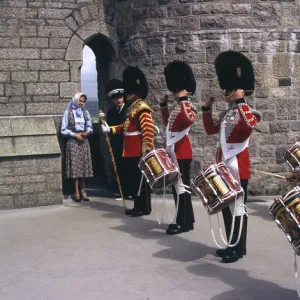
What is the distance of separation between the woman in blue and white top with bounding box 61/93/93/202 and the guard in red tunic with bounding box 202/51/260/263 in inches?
133

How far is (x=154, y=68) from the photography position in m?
8.23

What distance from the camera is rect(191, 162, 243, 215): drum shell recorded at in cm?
428

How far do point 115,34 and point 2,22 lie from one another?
70.0 inches

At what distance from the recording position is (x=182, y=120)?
5.67 metres

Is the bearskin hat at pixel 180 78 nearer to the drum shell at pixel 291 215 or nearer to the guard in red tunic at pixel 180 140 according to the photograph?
the guard in red tunic at pixel 180 140

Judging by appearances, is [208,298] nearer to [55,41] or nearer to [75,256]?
[75,256]

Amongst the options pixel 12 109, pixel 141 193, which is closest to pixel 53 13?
pixel 12 109

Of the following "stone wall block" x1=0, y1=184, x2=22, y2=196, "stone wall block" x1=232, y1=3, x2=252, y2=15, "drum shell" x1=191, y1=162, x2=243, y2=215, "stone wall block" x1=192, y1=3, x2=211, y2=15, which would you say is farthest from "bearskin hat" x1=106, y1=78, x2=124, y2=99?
"drum shell" x1=191, y1=162, x2=243, y2=215

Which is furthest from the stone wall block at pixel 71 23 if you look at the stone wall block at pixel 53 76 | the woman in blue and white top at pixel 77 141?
the woman in blue and white top at pixel 77 141

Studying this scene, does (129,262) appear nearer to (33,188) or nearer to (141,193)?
(141,193)

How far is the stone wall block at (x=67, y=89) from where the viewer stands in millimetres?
8453

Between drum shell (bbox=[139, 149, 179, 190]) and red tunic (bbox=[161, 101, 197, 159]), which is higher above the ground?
red tunic (bbox=[161, 101, 197, 159])

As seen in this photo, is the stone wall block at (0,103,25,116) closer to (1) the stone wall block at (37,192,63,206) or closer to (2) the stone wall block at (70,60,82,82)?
(2) the stone wall block at (70,60,82,82)

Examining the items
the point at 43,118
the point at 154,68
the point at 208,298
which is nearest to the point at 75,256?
the point at 208,298
